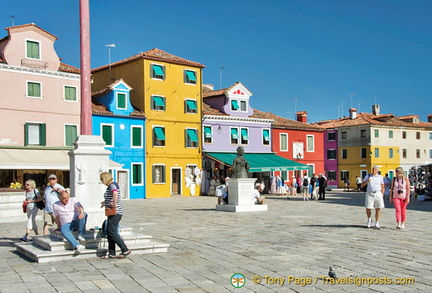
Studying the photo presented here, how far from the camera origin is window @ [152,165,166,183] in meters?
37.0

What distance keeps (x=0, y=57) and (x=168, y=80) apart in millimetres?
11924

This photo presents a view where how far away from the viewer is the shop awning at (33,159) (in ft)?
90.3

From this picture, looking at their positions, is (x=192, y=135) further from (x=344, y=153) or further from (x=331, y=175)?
(x=331, y=175)

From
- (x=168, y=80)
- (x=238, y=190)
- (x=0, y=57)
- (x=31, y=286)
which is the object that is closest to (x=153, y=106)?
(x=168, y=80)

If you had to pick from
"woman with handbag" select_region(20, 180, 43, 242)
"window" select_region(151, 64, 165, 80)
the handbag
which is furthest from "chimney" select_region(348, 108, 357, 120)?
the handbag

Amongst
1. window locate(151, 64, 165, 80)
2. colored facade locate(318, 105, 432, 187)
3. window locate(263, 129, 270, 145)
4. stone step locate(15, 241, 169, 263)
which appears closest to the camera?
stone step locate(15, 241, 169, 263)

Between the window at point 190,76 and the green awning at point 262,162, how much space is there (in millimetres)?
5618

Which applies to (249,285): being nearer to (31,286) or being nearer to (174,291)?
(174,291)

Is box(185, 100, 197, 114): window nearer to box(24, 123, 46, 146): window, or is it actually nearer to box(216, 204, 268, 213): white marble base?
box(24, 123, 46, 146): window

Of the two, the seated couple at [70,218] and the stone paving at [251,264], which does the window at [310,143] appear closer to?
the stone paving at [251,264]

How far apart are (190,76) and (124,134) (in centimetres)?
738

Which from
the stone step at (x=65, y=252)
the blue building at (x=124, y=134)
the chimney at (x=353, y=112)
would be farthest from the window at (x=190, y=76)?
the stone step at (x=65, y=252)

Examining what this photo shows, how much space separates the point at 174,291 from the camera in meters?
6.75

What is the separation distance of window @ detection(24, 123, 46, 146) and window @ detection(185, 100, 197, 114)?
11298mm
